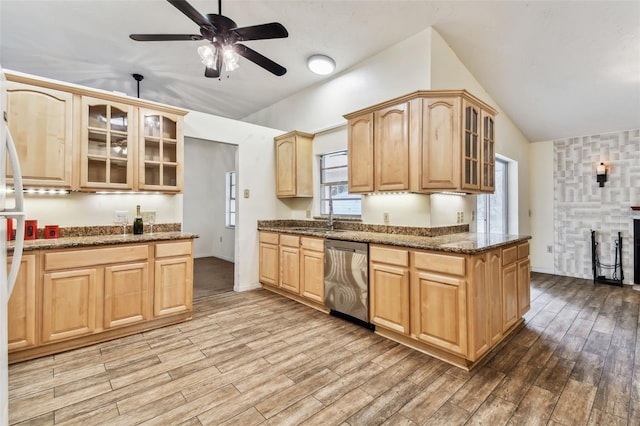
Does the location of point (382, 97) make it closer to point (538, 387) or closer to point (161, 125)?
point (161, 125)

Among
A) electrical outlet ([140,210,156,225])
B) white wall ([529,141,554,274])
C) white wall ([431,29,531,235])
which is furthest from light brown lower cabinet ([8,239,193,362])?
white wall ([529,141,554,274])

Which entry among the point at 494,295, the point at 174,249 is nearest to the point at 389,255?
the point at 494,295

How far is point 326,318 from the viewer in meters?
3.28

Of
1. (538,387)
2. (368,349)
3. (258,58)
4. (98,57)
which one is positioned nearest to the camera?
(538,387)

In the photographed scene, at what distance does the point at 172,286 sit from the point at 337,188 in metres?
2.52

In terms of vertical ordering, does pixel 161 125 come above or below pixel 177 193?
above

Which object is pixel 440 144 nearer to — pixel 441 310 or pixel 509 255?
pixel 509 255

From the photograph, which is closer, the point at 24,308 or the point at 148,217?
the point at 24,308

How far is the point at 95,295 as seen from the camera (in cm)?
263

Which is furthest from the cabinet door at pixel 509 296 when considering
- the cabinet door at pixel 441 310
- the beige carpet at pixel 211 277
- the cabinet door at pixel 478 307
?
the beige carpet at pixel 211 277

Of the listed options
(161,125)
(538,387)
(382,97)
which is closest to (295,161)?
(382,97)

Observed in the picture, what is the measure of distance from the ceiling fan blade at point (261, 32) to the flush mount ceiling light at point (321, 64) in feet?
5.33

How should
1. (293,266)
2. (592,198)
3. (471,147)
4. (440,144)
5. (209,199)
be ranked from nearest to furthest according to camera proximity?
(440,144) → (471,147) → (293,266) → (592,198) → (209,199)

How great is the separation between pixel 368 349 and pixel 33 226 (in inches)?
131
